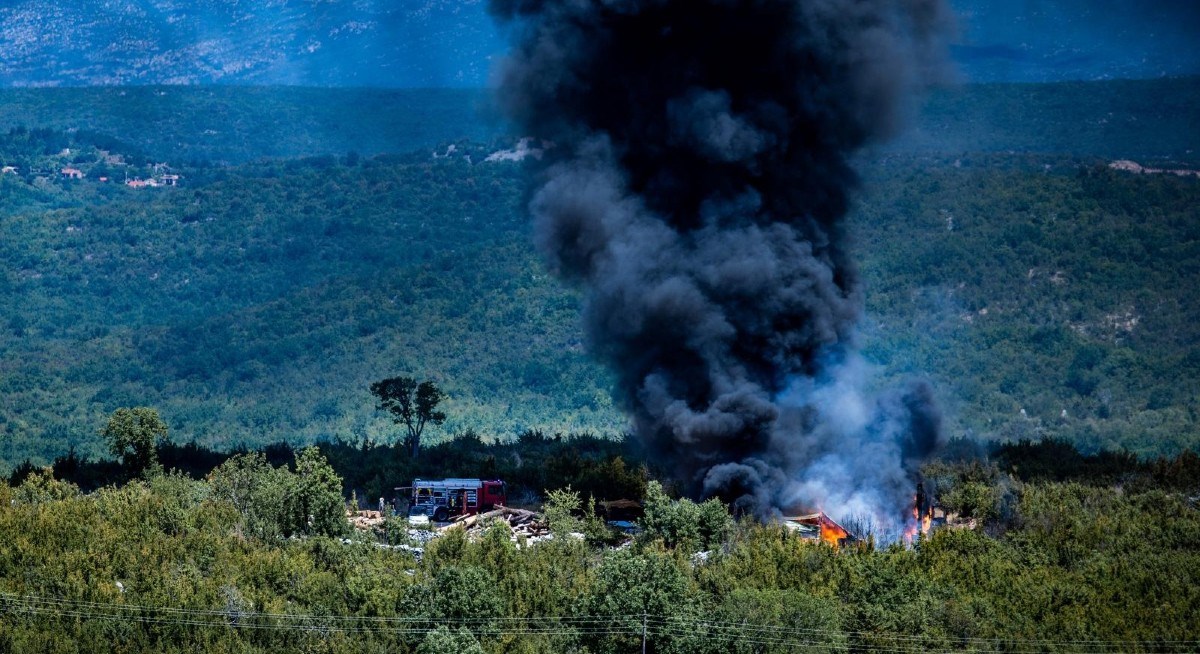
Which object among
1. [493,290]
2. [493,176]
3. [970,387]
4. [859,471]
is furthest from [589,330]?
[493,176]

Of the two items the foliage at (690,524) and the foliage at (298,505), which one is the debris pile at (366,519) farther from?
the foliage at (690,524)

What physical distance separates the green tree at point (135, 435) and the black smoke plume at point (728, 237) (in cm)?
1592

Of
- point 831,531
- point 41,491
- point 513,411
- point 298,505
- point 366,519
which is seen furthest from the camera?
point 513,411

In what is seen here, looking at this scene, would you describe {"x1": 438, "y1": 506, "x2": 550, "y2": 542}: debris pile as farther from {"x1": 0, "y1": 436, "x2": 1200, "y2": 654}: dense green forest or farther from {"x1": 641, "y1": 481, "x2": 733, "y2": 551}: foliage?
{"x1": 641, "y1": 481, "x2": 733, "y2": 551}: foliage

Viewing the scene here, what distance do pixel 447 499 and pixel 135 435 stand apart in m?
12.1

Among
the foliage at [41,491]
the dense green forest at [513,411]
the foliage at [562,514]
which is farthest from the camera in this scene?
the foliage at [41,491]

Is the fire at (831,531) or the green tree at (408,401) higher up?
the green tree at (408,401)

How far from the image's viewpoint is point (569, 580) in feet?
200

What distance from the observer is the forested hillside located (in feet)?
415

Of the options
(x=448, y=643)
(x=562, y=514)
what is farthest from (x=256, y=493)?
(x=448, y=643)

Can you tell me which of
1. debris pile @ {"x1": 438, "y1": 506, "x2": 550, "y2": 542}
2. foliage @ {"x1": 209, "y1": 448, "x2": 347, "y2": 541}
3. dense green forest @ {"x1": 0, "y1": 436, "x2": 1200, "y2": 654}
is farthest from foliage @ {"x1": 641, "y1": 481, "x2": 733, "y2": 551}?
foliage @ {"x1": 209, "y1": 448, "x2": 347, "y2": 541}

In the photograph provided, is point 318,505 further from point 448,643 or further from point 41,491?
point 448,643

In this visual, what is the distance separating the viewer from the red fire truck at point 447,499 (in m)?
72.9

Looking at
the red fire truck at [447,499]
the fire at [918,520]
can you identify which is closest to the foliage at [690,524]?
the fire at [918,520]
